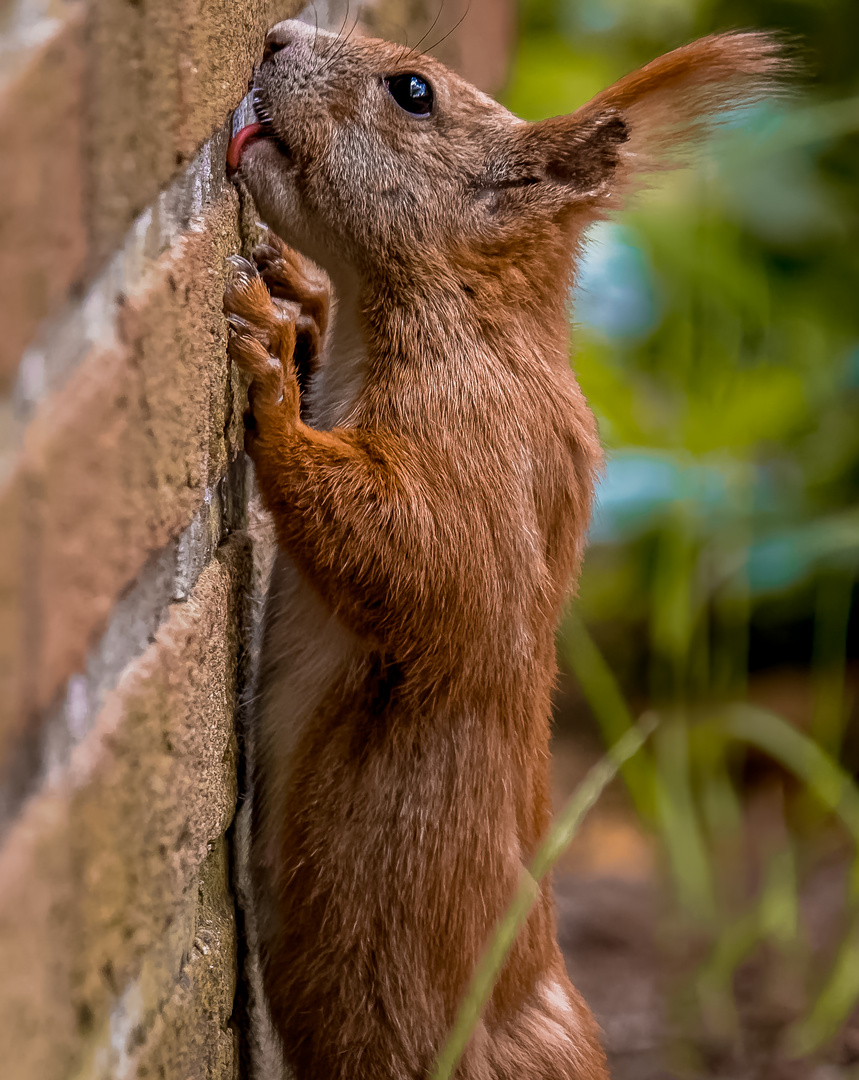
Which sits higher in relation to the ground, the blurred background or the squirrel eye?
the squirrel eye

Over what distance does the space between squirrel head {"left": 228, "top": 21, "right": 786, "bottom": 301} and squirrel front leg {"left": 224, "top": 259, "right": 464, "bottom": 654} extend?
204 mm

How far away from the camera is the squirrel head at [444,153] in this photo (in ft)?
4.83

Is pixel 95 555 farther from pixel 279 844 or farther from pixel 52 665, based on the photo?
pixel 279 844

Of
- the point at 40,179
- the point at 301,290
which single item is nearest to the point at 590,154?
the point at 301,290

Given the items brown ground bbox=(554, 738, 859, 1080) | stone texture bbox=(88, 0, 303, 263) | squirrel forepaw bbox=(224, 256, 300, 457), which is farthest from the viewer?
brown ground bbox=(554, 738, 859, 1080)

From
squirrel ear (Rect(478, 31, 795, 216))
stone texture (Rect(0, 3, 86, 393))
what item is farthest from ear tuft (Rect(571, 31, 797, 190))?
stone texture (Rect(0, 3, 86, 393))

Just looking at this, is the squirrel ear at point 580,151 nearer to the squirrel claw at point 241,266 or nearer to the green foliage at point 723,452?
the squirrel claw at point 241,266

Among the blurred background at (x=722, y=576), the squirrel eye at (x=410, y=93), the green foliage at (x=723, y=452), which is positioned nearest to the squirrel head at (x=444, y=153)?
the squirrel eye at (x=410, y=93)

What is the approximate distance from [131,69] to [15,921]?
604mm

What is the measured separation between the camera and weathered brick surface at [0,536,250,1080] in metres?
0.72

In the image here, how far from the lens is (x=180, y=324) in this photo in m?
1.07

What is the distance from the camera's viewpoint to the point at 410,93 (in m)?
1.60

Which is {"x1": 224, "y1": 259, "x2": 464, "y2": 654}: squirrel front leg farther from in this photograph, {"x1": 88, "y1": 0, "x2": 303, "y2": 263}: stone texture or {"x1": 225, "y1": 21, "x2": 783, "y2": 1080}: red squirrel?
{"x1": 88, "y1": 0, "x2": 303, "y2": 263}: stone texture

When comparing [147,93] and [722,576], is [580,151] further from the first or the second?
[722,576]
